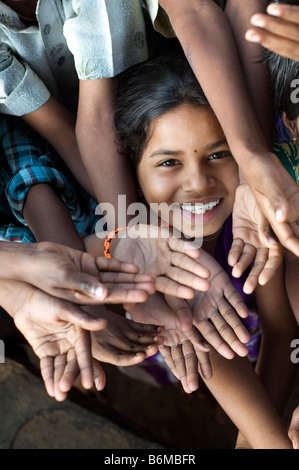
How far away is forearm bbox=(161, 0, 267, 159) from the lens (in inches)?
45.0

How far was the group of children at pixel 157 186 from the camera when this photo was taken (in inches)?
39.6

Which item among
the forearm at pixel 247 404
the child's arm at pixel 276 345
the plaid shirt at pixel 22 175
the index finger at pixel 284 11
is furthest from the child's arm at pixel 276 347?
the index finger at pixel 284 11

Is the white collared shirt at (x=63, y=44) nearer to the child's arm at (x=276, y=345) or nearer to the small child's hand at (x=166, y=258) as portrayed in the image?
the small child's hand at (x=166, y=258)

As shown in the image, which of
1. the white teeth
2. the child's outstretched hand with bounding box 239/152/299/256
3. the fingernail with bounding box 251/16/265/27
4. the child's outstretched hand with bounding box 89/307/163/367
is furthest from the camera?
the white teeth

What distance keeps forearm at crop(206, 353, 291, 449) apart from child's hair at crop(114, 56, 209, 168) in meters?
0.61

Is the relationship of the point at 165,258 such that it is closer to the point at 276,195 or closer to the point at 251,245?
the point at 251,245

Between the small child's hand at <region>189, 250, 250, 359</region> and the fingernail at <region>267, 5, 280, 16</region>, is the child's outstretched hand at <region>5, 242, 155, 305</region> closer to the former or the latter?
the small child's hand at <region>189, 250, 250, 359</region>

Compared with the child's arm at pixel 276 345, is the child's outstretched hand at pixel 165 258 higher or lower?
higher

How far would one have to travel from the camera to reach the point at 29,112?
1350mm

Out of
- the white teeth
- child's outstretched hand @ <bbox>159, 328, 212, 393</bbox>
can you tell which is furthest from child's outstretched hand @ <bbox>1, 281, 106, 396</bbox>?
the white teeth

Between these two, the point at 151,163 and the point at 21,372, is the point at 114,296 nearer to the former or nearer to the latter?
the point at 151,163

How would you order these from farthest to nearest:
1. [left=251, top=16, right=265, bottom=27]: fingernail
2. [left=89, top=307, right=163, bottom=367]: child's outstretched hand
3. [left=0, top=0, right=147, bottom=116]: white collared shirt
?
[left=0, top=0, right=147, bottom=116]: white collared shirt < [left=89, top=307, right=163, bottom=367]: child's outstretched hand < [left=251, top=16, right=265, bottom=27]: fingernail
